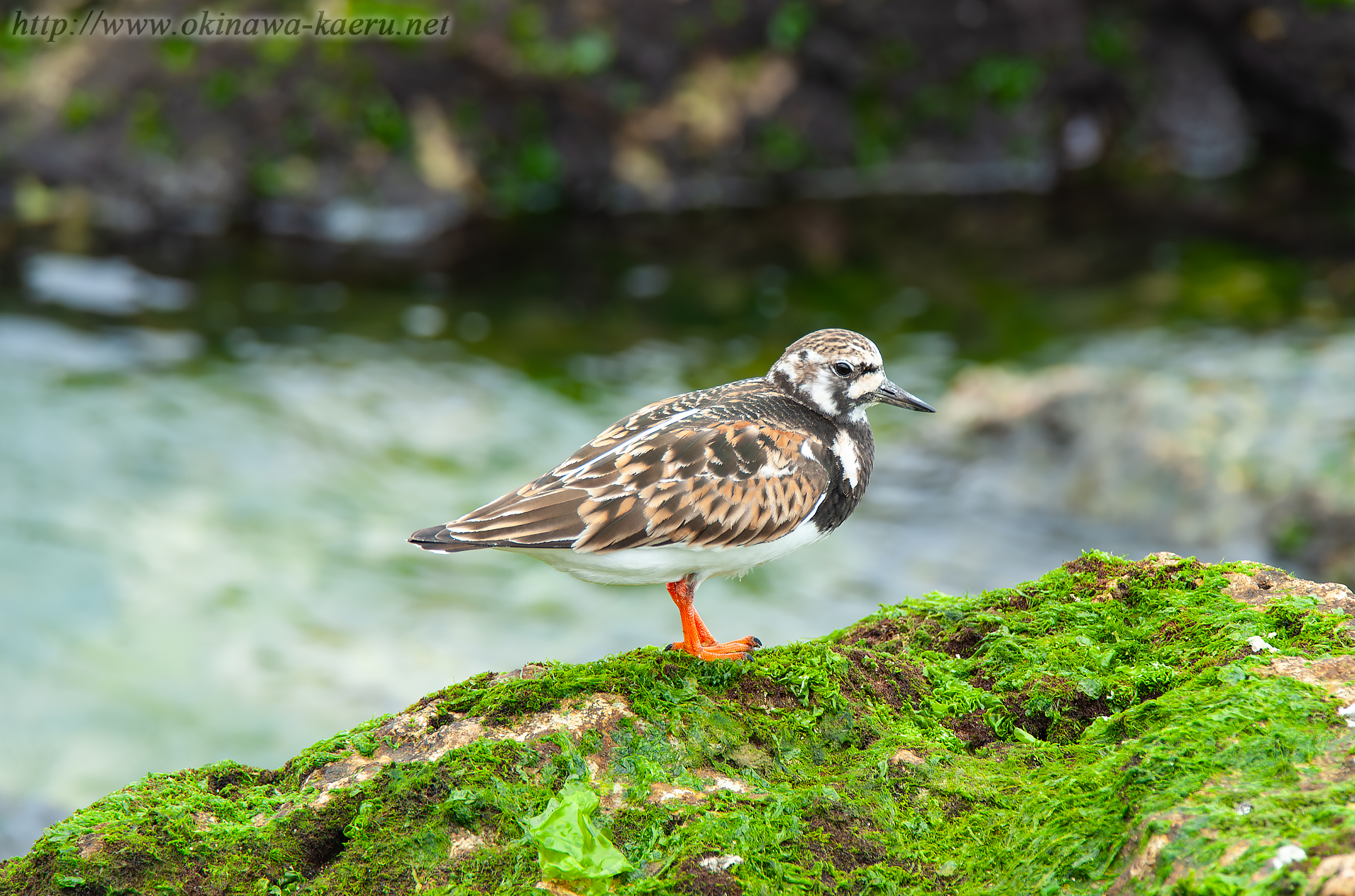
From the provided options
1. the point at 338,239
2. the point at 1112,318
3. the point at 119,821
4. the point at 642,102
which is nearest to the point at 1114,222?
the point at 1112,318

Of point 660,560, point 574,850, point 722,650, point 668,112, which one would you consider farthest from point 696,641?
point 668,112

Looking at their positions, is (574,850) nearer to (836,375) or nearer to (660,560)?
(660,560)

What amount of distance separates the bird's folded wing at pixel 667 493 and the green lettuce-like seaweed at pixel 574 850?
127 cm

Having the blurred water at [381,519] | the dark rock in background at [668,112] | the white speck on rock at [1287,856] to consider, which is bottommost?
the white speck on rock at [1287,856]

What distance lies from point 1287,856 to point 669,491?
2808 mm

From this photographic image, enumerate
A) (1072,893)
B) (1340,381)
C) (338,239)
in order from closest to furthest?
(1072,893) → (1340,381) → (338,239)

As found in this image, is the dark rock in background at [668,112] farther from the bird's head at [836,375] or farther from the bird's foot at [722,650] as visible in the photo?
the bird's foot at [722,650]

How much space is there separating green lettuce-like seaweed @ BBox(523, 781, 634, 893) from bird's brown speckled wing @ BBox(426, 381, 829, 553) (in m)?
1.27

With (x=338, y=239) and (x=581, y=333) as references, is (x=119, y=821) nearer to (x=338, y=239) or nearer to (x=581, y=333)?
(x=581, y=333)

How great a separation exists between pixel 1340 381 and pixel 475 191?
11.8 metres

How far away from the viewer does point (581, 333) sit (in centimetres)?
1518

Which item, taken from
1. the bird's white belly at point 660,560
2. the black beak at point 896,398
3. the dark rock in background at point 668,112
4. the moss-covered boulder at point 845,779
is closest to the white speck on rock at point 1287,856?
the moss-covered boulder at point 845,779

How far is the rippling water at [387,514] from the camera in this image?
9836 millimetres

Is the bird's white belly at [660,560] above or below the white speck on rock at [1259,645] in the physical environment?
above
